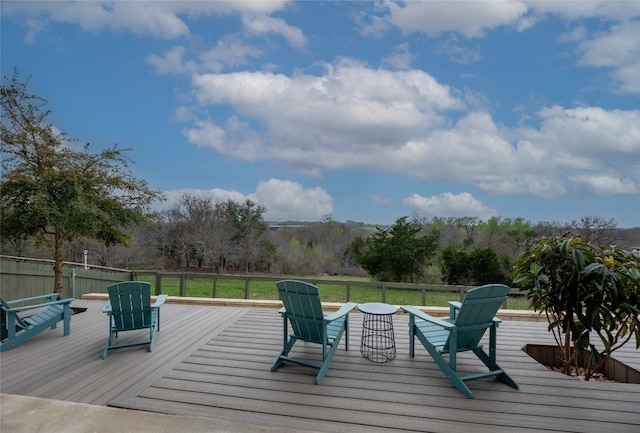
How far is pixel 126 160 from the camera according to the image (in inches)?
292

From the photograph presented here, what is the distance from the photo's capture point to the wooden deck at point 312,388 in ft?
8.26

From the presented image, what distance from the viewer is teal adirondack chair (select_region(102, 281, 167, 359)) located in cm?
398

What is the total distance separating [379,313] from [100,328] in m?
3.69

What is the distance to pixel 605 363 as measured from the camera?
384cm

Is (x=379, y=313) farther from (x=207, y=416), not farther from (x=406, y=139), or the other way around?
(x=406, y=139)

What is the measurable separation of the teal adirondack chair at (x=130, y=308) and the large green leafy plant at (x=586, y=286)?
377cm

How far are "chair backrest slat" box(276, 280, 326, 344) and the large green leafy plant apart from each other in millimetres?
1856

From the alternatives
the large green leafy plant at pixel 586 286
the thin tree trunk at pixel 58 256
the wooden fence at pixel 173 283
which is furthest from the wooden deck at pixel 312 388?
the wooden fence at pixel 173 283

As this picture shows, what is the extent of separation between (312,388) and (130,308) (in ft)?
7.47

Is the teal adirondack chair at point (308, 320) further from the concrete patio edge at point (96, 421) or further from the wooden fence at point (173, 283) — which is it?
the wooden fence at point (173, 283)

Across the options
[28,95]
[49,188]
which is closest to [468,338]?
[49,188]

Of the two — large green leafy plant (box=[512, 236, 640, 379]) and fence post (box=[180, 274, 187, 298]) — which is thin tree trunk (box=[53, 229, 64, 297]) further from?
large green leafy plant (box=[512, 236, 640, 379])

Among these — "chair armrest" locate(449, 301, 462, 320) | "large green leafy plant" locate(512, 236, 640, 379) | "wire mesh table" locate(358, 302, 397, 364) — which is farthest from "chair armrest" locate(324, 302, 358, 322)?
"large green leafy plant" locate(512, 236, 640, 379)

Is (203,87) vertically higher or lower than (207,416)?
higher
